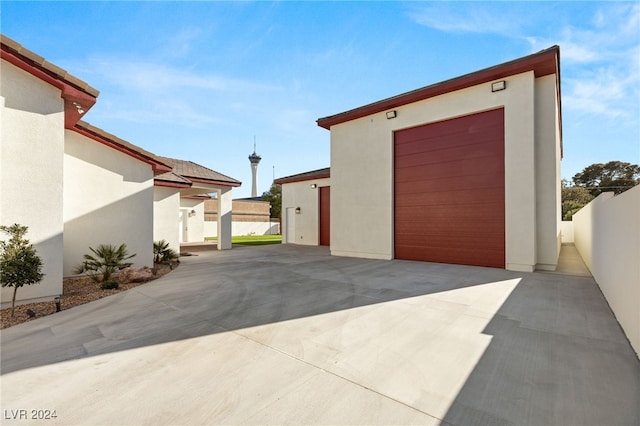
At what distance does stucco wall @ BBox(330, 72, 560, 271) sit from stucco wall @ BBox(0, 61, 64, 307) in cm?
844

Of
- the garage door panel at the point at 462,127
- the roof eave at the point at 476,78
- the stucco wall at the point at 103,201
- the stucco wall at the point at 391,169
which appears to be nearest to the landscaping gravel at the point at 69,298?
the stucco wall at the point at 103,201

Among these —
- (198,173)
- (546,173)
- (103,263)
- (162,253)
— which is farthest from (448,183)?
(198,173)

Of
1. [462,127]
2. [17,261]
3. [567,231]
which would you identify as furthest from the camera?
[567,231]

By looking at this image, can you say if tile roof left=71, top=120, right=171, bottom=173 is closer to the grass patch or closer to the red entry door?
the red entry door

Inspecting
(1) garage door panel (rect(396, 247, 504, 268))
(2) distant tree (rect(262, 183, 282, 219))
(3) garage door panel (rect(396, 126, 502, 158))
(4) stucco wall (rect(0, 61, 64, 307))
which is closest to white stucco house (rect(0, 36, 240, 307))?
(4) stucco wall (rect(0, 61, 64, 307))

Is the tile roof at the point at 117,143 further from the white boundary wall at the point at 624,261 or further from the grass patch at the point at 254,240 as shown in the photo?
the grass patch at the point at 254,240

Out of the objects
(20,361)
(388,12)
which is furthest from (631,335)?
(388,12)

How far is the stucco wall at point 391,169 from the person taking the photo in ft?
24.2

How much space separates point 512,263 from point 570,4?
649 centimetres

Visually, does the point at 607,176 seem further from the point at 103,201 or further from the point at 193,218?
the point at 103,201

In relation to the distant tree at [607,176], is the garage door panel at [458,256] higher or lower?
lower

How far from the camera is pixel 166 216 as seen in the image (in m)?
11.4

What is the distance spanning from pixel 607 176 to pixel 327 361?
156 feet

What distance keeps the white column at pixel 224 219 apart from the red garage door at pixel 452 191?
9.38 metres
